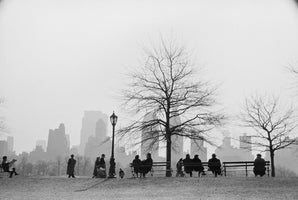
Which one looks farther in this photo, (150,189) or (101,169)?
(101,169)

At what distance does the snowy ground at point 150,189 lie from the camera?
41.1ft

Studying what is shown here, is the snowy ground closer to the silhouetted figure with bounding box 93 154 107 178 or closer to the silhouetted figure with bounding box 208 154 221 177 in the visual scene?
the silhouetted figure with bounding box 93 154 107 178

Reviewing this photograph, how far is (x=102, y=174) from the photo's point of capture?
810 inches

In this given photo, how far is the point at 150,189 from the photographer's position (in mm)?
14398

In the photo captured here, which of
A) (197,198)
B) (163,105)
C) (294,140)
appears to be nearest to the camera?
(197,198)

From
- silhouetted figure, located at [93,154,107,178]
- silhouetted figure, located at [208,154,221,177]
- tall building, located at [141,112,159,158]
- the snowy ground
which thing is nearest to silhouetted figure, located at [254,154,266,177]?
silhouetted figure, located at [208,154,221,177]

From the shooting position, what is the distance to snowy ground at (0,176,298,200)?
41.1 ft

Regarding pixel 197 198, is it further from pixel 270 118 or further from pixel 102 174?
pixel 270 118

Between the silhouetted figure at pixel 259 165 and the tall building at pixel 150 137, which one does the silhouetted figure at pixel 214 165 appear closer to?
the silhouetted figure at pixel 259 165

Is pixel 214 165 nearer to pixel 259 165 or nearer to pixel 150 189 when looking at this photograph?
pixel 259 165

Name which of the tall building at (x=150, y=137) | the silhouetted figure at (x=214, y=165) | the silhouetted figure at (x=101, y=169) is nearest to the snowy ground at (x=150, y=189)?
the silhouetted figure at (x=101, y=169)

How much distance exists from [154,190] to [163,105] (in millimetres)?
11144

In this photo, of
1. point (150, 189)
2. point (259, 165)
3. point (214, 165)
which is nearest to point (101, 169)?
point (214, 165)

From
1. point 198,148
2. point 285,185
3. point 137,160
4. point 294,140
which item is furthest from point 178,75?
point 285,185
